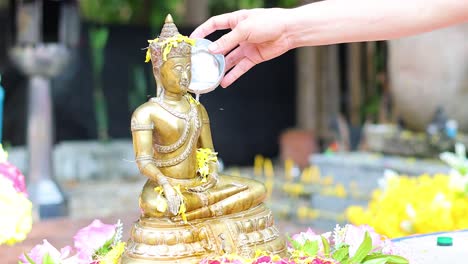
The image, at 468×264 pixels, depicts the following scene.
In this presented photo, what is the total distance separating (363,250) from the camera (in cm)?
100

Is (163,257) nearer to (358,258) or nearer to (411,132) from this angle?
(358,258)

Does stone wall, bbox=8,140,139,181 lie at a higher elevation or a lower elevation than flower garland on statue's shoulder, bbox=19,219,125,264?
lower

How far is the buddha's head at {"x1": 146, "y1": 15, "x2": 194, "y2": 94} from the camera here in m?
1.10

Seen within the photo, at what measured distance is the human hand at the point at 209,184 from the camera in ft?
3.61

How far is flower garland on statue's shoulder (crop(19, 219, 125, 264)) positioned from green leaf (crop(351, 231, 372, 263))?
38cm

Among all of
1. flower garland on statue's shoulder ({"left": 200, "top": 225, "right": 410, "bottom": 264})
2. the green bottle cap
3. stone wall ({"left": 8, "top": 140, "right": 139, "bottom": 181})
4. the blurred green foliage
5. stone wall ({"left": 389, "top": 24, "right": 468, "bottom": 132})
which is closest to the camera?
flower garland on statue's shoulder ({"left": 200, "top": 225, "right": 410, "bottom": 264})

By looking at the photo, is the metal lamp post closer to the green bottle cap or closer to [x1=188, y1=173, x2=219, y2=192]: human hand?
[x1=188, y1=173, x2=219, y2=192]: human hand

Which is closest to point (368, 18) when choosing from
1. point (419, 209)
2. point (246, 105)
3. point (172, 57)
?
point (172, 57)

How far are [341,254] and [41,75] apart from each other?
2.89m

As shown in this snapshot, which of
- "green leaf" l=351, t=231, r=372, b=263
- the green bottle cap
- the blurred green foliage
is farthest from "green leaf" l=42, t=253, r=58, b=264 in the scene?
the blurred green foliage

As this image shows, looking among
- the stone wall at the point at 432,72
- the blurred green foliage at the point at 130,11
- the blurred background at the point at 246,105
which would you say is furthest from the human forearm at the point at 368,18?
the blurred green foliage at the point at 130,11

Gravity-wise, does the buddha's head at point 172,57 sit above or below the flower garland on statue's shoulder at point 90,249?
above

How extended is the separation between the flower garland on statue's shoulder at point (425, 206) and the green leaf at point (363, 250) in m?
0.59

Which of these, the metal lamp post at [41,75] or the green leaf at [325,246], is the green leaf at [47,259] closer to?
the green leaf at [325,246]
